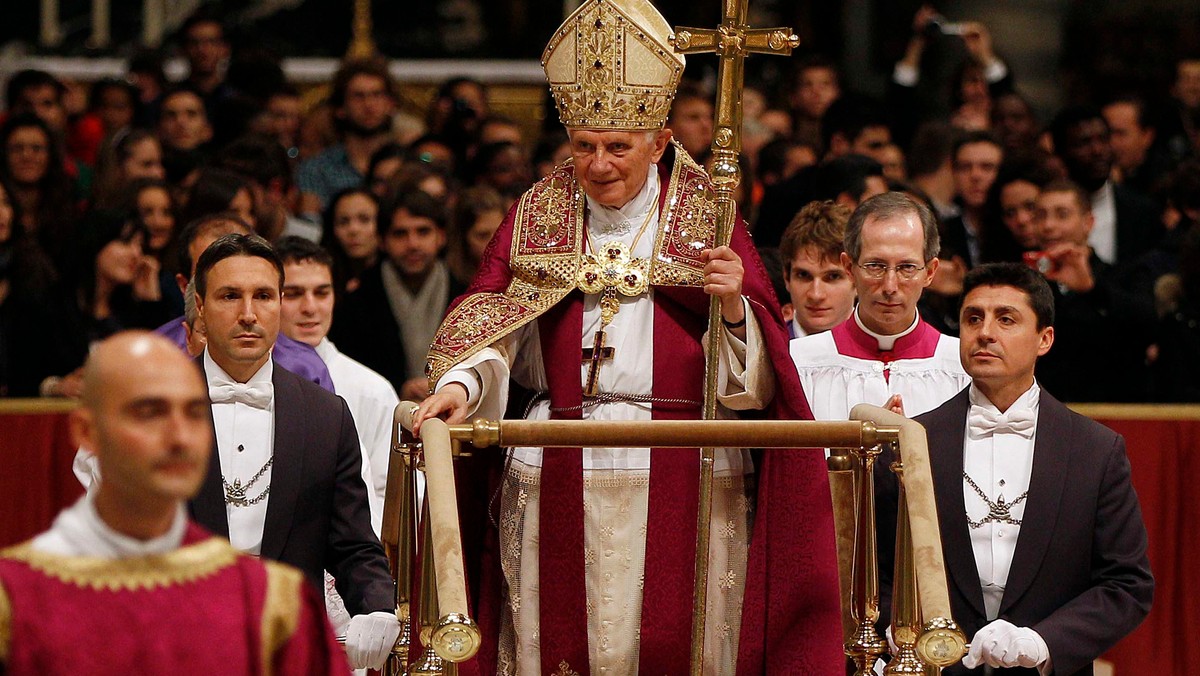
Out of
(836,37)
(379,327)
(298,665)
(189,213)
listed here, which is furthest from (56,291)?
(836,37)

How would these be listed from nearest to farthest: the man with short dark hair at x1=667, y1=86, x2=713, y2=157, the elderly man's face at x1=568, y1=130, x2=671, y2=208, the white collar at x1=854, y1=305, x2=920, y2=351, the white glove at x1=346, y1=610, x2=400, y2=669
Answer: the white glove at x1=346, y1=610, x2=400, y2=669 < the elderly man's face at x1=568, y1=130, x2=671, y2=208 < the white collar at x1=854, y1=305, x2=920, y2=351 < the man with short dark hair at x1=667, y1=86, x2=713, y2=157

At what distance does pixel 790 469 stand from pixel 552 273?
0.86 metres

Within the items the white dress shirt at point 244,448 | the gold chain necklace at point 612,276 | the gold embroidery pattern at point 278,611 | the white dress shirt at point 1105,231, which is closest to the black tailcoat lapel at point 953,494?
the gold chain necklace at point 612,276

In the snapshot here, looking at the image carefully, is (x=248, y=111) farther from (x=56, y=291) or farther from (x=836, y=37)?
(x=836, y=37)

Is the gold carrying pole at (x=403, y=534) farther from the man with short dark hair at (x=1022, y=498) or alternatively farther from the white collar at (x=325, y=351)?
the white collar at (x=325, y=351)

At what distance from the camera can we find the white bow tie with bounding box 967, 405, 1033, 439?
5.49m

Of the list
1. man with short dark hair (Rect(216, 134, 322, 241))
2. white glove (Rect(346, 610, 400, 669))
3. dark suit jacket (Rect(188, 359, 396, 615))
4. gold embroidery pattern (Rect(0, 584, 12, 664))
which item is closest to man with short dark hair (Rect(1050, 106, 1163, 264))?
man with short dark hair (Rect(216, 134, 322, 241))

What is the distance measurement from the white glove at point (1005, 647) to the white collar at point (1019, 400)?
27.7 inches

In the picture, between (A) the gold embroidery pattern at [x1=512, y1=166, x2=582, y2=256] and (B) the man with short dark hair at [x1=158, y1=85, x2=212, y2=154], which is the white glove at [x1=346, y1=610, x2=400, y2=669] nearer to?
(A) the gold embroidery pattern at [x1=512, y1=166, x2=582, y2=256]

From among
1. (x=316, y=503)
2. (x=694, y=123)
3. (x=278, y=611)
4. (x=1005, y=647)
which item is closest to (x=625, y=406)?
(x=316, y=503)

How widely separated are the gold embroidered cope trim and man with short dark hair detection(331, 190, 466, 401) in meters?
2.30

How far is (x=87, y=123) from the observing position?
1165 centimetres

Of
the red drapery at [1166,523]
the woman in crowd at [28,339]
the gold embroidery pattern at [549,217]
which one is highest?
the gold embroidery pattern at [549,217]

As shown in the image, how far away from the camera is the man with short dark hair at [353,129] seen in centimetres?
1028
